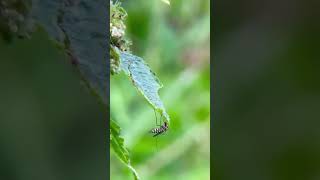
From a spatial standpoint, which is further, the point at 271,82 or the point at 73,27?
the point at 271,82

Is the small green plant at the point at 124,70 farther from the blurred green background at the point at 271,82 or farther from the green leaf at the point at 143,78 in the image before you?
the blurred green background at the point at 271,82

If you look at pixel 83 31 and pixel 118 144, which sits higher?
pixel 83 31

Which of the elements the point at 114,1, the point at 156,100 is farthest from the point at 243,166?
the point at 114,1

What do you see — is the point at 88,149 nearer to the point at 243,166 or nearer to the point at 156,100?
the point at 156,100

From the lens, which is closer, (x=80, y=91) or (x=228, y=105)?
(x=80, y=91)

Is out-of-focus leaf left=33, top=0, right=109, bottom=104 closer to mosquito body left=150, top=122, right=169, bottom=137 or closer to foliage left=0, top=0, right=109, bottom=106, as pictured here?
foliage left=0, top=0, right=109, bottom=106

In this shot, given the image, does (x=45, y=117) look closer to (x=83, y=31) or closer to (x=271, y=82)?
(x=83, y=31)

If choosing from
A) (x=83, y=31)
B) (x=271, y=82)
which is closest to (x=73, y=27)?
(x=83, y=31)
